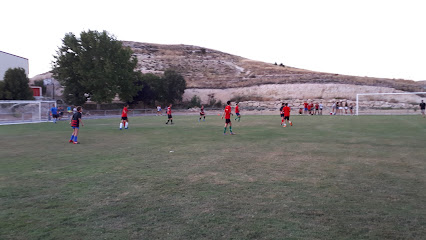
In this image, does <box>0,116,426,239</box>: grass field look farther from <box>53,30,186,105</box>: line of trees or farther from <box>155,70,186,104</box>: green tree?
<box>155,70,186,104</box>: green tree

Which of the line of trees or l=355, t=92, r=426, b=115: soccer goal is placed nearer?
l=355, t=92, r=426, b=115: soccer goal

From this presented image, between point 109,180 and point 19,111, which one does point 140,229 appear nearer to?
point 109,180

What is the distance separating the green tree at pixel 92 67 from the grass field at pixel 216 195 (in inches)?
1560

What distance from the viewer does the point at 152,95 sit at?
61000 mm

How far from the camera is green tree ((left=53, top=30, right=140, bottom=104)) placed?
161ft

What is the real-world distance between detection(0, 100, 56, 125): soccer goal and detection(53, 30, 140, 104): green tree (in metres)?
12.7

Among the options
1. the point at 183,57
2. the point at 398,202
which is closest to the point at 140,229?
the point at 398,202

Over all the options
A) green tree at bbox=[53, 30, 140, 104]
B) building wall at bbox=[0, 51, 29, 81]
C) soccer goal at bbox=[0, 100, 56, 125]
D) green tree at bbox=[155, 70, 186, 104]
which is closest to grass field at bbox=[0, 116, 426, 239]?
soccer goal at bbox=[0, 100, 56, 125]

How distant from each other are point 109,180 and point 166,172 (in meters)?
1.52

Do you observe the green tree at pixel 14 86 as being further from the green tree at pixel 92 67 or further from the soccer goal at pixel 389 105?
the soccer goal at pixel 389 105

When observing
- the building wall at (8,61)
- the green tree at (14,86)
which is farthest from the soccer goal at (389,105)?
the building wall at (8,61)

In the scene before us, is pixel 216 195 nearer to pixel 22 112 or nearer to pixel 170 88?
pixel 22 112

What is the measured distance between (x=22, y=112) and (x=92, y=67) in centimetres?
1802

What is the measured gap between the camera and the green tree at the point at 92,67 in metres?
49.0
